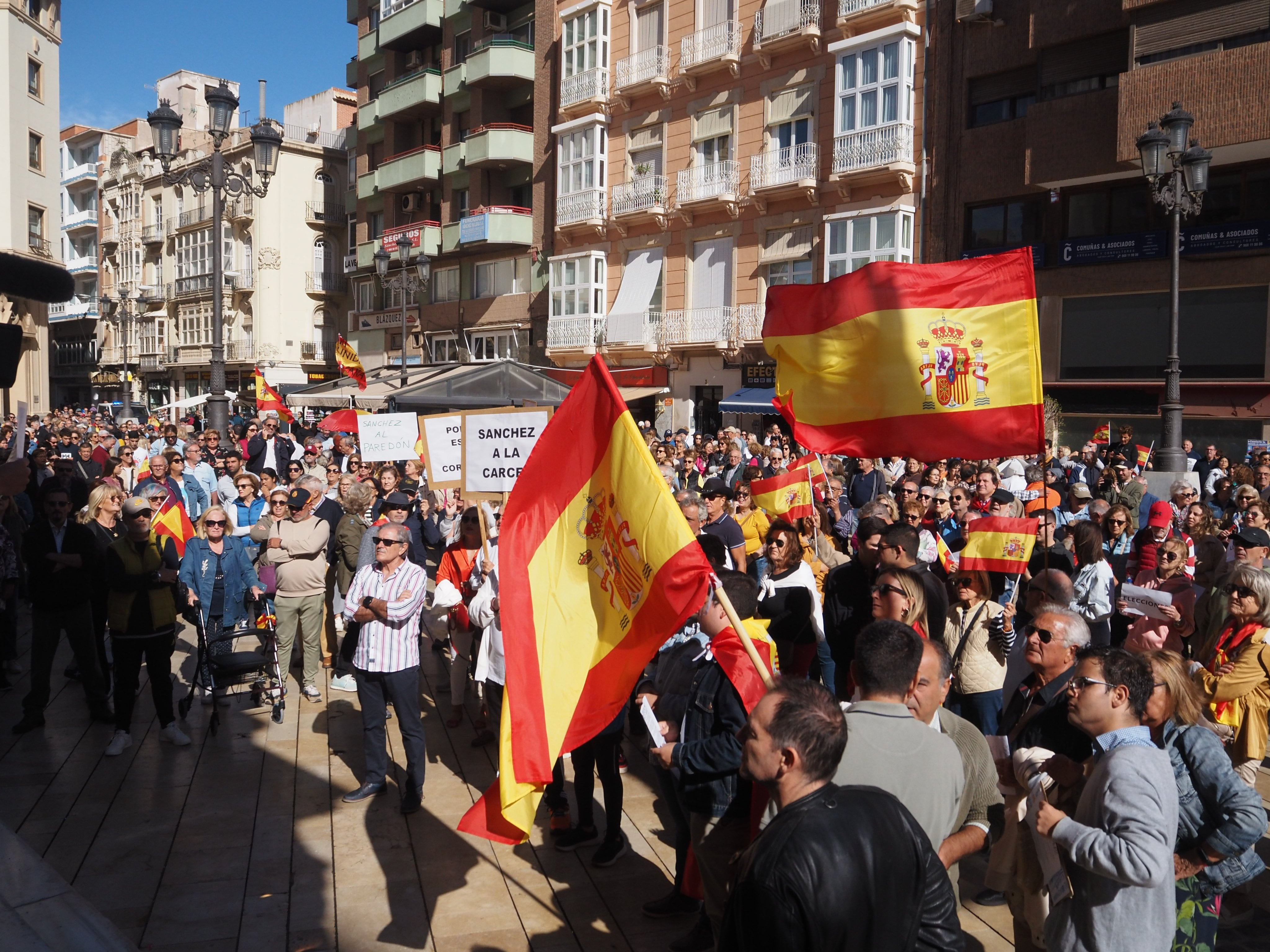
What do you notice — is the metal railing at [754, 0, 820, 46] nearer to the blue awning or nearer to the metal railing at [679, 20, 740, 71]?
the metal railing at [679, 20, 740, 71]

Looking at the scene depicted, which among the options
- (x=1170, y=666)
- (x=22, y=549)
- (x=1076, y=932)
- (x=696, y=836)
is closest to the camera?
(x=1076, y=932)

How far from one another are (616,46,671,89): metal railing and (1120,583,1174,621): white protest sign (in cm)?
2606

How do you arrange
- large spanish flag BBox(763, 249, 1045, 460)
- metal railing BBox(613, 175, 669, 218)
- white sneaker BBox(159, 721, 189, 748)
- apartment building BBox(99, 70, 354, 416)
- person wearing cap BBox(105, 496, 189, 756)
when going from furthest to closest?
apartment building BBox(99, 70, 354, 416) → metal railing BBox(613, 175, 669, 218) → white sneaker BBox(159, 721, 189, 748) → person wearing cap BBox(105, 496, 189, 756) → large spanish flag BBox(763, 249, 1045, 460)

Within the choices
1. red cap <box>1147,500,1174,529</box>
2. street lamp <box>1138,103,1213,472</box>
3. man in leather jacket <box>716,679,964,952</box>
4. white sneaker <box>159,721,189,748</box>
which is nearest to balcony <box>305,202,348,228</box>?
street lamp <box>1138,103,1213,472</box>

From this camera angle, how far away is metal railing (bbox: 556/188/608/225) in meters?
31.7

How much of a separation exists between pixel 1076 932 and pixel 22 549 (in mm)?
7411

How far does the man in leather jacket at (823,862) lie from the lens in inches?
90.3

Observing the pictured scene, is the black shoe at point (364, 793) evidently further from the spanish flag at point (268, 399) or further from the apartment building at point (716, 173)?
the apartment building at point (716, 173)

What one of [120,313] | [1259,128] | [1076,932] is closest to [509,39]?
[1259,128]

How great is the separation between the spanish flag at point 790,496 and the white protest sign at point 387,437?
4147mm

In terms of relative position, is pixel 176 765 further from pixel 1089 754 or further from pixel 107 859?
pixel 1089 754

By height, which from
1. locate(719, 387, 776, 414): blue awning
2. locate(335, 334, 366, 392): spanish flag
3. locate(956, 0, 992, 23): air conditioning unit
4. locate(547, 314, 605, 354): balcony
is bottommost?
locate(719, 387, 776, 414): blue awning

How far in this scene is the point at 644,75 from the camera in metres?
30.2

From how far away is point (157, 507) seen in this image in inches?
352
